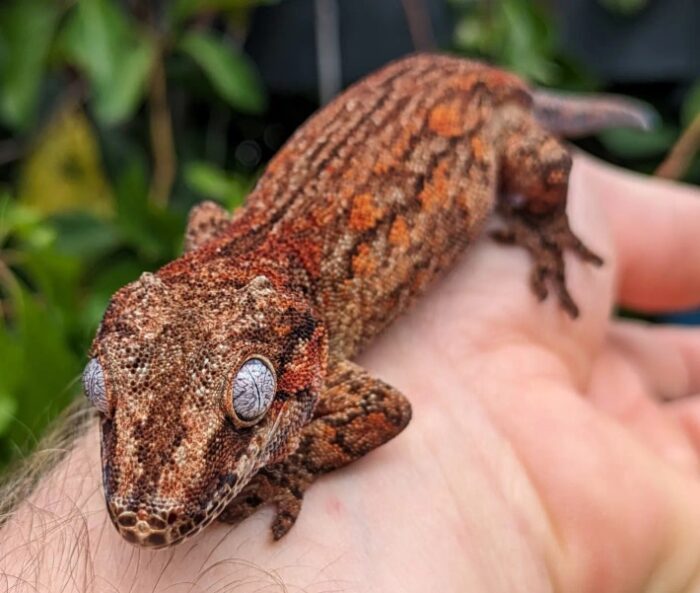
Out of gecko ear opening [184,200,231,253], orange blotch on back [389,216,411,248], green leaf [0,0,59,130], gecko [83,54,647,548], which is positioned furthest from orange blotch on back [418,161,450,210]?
green leaf [0,0,59,130]

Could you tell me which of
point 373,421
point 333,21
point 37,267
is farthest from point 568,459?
point 333,21

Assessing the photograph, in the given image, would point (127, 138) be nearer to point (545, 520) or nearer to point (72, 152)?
point (72, 152)

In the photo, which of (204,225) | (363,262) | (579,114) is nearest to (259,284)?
(363,262)

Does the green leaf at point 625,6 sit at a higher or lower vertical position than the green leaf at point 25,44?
lower

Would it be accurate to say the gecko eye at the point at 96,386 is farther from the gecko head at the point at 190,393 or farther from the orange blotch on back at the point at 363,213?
the orange blotch on back at the point at 363,213

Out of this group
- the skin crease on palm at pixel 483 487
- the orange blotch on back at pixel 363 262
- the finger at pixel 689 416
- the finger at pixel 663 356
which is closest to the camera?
the skin crease on palm at pixel 483 487

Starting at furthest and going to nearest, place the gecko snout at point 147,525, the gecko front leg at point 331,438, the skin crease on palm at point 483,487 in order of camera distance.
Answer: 1. the gecko front leg at point 331,438
2. the skin crease on palm at point 483,487
3. the gecko snout at point 147,525

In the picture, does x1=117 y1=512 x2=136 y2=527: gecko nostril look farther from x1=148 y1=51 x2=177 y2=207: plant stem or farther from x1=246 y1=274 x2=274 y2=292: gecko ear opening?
x1=148 y1=51 x2=177 y2=207: plant stem

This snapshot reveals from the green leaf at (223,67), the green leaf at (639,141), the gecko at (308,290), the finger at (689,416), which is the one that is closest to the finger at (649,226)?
the gecko at (308,290)

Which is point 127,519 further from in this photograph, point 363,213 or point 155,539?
point 363,213
